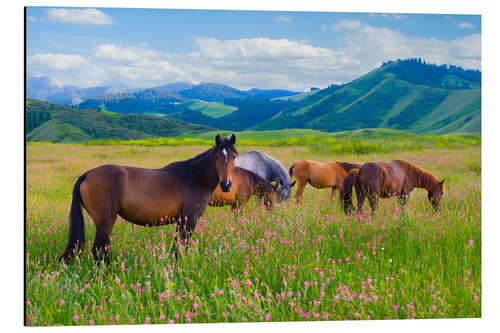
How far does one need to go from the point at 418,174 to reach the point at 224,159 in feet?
12.1

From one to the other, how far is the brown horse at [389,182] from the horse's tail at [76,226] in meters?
3.76

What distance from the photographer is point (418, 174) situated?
634 centimetres

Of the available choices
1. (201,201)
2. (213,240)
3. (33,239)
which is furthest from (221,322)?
(33,239)

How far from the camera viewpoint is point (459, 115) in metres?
5.61

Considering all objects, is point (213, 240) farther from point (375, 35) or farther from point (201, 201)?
point (375, 35)

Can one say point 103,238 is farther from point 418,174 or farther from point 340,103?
point 418,174

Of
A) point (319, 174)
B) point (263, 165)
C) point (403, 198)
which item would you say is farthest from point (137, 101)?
point (403, 198)

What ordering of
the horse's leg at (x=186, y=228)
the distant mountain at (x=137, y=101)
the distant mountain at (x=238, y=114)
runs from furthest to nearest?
the distant mountain at (x=238, y=114)
the distant mountain at (x=137, y=101)
the horse's leg at (x=186, y=228)

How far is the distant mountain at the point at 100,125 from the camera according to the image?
16.6ft

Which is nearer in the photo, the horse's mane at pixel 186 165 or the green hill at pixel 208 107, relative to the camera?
the horse's mane at pixel 186 165

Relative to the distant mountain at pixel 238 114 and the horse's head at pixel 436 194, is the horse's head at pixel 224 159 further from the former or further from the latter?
the horse's head at pixel 436 194

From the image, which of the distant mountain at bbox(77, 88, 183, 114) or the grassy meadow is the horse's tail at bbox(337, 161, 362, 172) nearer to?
the grassy meadow

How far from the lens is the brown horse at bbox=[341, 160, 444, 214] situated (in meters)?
6.08

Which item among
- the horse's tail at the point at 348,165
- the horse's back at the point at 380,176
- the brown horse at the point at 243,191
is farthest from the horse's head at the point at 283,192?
the horse's tail at the point at 348,165
